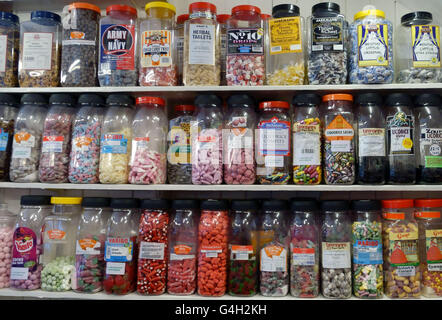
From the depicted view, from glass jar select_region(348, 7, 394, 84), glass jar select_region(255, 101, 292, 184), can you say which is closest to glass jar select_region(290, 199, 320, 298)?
glass jar select_region(255, 101, 292, 184)

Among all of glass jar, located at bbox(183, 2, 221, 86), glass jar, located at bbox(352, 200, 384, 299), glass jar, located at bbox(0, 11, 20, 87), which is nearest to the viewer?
glass jar, located at bbox(352, 200, 384, 299)

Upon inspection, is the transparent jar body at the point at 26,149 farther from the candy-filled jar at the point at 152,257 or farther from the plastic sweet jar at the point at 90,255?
the candy-filled jar at the point at 152,257

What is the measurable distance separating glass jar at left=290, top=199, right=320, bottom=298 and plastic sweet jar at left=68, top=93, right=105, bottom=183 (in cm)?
89

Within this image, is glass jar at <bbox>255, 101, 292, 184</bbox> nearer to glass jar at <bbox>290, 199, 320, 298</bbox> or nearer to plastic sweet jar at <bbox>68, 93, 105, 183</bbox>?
glass jar at <bbox>290, 199, 320, 298</bbox>

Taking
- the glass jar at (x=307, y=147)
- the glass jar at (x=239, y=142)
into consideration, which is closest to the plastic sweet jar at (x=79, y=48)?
the glass jar at (x=239, y=142)

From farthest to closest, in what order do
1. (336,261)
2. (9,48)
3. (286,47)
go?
(9,48)
(286,47)
(336,261)

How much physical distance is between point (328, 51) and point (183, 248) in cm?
104

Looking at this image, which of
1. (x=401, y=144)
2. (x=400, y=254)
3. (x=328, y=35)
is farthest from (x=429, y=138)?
(x=328, y=35)

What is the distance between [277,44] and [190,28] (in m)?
0.39

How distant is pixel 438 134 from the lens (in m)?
1.43

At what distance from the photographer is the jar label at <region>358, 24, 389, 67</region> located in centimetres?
141

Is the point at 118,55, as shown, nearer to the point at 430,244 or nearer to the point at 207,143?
the point at 207,143

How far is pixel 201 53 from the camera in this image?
A: 1.47 m

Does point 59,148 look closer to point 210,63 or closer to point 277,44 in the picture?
point 210,63
